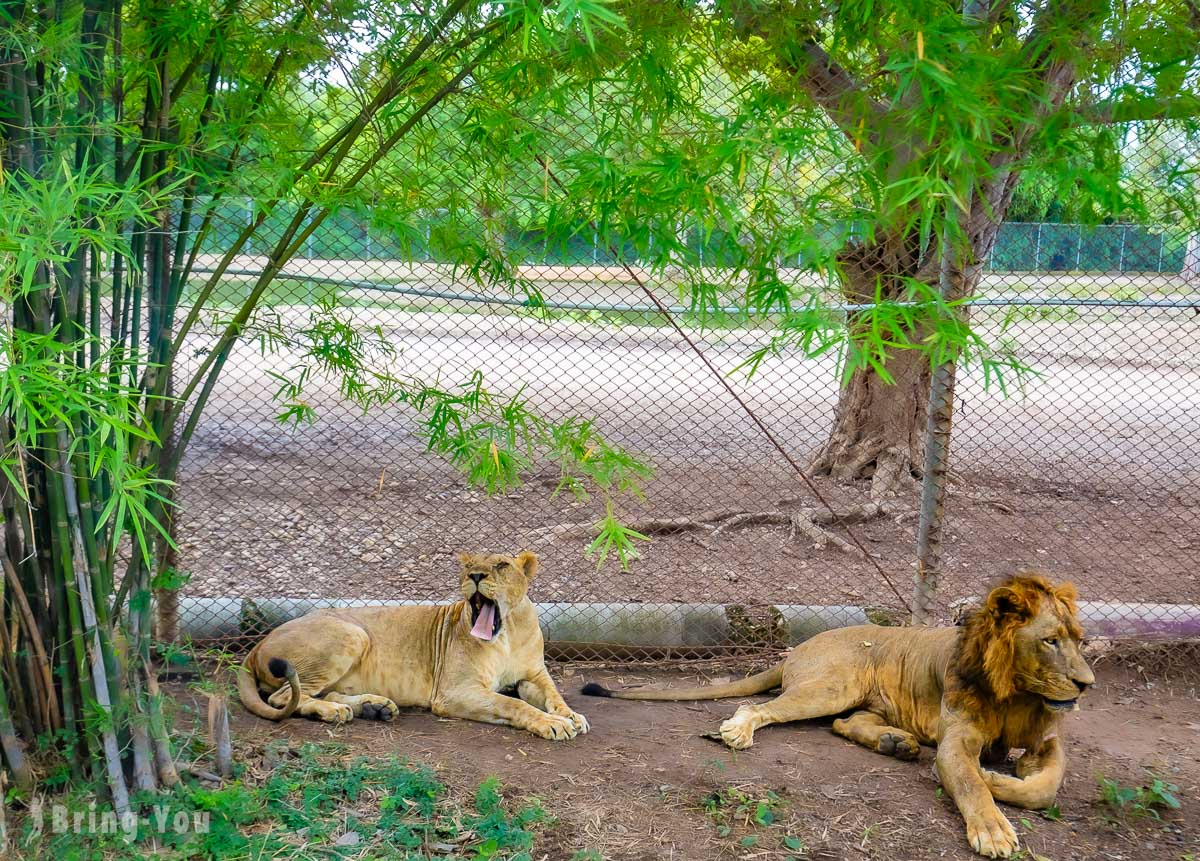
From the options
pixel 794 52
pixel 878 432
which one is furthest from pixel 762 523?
pixel 794 52

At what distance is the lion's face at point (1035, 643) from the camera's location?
146 inches

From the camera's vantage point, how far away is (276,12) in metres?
3.36

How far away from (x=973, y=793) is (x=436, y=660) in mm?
2183

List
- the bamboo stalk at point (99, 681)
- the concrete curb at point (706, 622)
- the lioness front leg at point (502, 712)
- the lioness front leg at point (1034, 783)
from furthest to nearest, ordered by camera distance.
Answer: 1. the concrete curb at point (706, 622)
2. the lioness front leg at point (502, 712)
3. the lioness front leg at point (1034, 783)
4. the bamboo stalk at point (99, 681)

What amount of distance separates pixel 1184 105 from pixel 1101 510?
509cm

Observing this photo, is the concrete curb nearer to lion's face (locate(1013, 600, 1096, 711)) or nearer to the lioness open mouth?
the lioness open mouth

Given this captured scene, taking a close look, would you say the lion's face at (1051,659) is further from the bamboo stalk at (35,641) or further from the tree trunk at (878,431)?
the tree trunk at (878,431)

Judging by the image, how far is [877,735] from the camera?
13.8 ft

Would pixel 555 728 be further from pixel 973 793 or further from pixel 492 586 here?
pixel 973 793

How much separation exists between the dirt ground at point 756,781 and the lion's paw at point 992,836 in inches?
2.3

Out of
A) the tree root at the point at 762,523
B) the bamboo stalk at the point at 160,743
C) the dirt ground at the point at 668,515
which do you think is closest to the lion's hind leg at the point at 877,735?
the dirt ground at the point at 668,515

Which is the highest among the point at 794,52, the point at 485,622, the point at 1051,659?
the point at 794,52

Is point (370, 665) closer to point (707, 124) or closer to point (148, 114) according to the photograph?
point (148, 114)

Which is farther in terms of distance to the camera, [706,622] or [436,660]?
[706,622]
